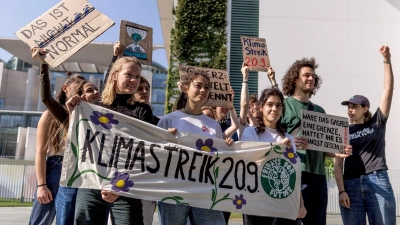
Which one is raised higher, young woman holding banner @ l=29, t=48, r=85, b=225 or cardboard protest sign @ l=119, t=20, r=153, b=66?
cardboard protest sign @ l=119, t=20, r=153, b=66

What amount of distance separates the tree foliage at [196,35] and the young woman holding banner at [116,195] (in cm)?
1099

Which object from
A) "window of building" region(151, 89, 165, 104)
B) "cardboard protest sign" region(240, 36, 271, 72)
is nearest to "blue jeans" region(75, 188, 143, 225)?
"cardboard protest sign" region(240, 36, 271, 72)

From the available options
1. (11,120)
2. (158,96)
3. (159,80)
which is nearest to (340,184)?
(158,96)

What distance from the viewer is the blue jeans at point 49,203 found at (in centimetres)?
352

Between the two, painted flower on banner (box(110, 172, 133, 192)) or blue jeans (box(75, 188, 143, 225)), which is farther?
painted flower on banner (box(110, 172, 133, 192))

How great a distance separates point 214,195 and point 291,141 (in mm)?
900

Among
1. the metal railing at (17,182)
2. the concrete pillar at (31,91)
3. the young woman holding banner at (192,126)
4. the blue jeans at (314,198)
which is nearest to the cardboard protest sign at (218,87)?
the young woman holding banner at (192,126)

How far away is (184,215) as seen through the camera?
3.28 metres

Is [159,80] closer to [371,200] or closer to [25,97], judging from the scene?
[25,97]

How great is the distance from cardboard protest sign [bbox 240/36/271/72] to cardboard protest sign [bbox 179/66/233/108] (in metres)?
0.74

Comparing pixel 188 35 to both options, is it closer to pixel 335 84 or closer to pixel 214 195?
pixel 335 84

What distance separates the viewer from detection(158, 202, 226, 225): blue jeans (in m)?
3.24

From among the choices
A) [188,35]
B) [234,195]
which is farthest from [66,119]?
[188,35]

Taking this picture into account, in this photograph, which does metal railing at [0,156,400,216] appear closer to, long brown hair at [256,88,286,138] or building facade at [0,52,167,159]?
long brown hair at [256,88,286,138]
